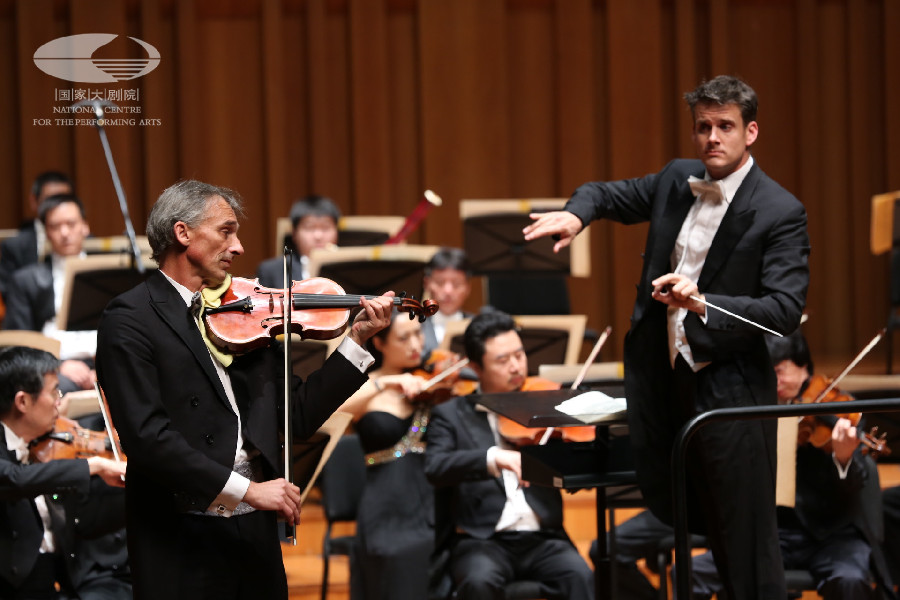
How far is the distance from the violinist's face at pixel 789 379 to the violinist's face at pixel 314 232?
2.19 m

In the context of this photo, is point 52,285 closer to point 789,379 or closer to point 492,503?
point 492,503

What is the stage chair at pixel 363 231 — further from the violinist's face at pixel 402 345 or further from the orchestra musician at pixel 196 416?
the orchestra musician at pixel 196 416

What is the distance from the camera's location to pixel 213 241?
2080mm

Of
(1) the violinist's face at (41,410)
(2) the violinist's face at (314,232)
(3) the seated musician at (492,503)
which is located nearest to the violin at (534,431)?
(3) the seated musician at (492,503)

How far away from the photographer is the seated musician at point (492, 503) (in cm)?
326

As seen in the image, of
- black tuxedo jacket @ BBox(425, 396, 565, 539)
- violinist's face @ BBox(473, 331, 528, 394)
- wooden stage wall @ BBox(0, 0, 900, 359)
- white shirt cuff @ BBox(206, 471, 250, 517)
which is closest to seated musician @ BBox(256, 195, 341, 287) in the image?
violinist's face @ BBox(473, 331, 528, 394)

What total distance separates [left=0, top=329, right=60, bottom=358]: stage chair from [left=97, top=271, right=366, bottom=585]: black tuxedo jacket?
5.19ft

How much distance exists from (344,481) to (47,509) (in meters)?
1.08

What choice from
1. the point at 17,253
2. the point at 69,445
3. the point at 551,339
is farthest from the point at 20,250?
the point at 551,339

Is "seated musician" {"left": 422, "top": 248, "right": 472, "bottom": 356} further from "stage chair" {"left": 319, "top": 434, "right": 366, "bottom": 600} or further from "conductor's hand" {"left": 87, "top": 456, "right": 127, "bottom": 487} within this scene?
"conductor's hand" {"left": 87, "top": 456, "right": 127, "bottom": 487}

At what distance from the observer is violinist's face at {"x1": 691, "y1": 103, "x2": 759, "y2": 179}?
261 cm

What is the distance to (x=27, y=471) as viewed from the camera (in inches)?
111

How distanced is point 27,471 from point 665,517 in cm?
162

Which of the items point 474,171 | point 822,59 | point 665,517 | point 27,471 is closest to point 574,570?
point 665,517
